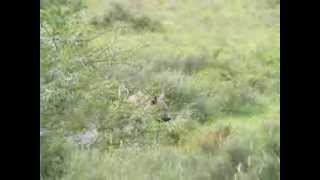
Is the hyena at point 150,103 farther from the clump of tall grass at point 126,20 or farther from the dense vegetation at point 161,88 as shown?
the clump of tall grass at point 126,20

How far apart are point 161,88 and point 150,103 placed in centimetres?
8

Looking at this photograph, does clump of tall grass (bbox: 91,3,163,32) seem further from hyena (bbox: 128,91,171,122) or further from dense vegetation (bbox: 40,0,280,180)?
hyena (bbox: 128,91,171,122)

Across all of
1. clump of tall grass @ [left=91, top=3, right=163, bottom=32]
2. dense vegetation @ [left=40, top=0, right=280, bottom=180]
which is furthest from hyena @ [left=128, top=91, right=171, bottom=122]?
clump of tall grass @ [left=91, top=3, right=163, bottom=32]

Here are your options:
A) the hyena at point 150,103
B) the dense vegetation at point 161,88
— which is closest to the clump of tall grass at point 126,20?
the dense vegetation at point 161,88

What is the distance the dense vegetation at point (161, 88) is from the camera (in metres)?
2.06

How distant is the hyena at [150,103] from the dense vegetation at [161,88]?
2 cm

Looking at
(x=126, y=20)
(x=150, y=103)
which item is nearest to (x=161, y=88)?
(x=150, y=103)

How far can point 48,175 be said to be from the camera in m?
2.02

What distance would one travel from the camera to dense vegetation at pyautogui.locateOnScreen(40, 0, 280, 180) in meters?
2.06

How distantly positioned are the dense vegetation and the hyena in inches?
0.9

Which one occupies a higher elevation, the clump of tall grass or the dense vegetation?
the clump of tall grass

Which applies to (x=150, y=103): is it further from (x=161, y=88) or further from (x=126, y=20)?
(x=126, y=20)
